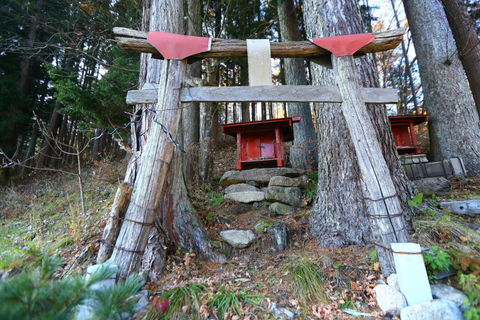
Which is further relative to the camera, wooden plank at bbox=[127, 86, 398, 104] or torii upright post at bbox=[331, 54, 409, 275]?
wooden plank at bbox=[127, 86, 398, 104]

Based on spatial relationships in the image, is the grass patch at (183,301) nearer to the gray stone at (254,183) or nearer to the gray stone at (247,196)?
the gray stone at (247,196)

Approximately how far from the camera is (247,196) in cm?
508

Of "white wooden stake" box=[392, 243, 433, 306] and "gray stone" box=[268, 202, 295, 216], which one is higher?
"gray stone" box=[268, 202, 295, 216]

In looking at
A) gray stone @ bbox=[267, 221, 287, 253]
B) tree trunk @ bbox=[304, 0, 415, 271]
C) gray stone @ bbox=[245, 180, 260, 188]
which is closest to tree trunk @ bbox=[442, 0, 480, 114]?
tree trunk @ bbox=[304, 0, 415, 271]

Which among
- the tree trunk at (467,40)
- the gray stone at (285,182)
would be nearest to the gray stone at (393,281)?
the gray stone at (285,182)

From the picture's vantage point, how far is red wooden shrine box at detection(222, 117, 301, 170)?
5.99m

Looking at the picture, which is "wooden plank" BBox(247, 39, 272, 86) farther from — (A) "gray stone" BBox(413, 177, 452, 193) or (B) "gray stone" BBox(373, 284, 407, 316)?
(A) "gray stone" BBox(413, 177, 452, 193)

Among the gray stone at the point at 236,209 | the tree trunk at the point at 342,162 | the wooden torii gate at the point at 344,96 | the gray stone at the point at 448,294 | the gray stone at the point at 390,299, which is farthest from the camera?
the gray stone at the point at 236,209

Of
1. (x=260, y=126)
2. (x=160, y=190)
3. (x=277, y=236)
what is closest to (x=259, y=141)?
(x=260, y=126)

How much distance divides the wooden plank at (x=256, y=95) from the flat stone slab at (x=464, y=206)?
6.87ft

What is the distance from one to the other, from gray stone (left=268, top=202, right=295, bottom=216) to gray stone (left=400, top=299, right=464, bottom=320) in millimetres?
2569

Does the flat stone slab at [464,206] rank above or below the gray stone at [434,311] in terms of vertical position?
above

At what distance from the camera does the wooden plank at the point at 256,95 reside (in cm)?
280

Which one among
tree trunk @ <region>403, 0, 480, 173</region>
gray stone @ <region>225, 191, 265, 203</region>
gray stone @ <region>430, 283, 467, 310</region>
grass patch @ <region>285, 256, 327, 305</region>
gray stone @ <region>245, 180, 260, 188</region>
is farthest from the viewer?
gray stone @ <region>245, 180, 260, 188</region>
